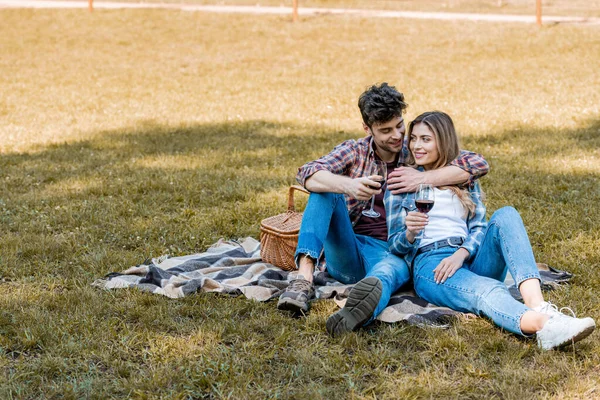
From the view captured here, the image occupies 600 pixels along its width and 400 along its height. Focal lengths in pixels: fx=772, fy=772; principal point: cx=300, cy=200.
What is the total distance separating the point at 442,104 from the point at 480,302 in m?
7.56

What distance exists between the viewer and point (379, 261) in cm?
445

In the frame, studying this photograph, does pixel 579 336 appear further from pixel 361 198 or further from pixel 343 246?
pixel 343 246

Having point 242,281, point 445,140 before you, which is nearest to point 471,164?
point 445,140

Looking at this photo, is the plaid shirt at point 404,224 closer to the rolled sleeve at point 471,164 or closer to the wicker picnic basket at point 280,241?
the rolled sleeve at point 471,164

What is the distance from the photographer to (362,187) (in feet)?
13.6

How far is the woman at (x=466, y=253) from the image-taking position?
12.1 ft

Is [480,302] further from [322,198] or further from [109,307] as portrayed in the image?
[109,307]

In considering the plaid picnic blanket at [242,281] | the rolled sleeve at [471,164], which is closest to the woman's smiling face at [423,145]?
→ the rolled sleeve at [471,164]

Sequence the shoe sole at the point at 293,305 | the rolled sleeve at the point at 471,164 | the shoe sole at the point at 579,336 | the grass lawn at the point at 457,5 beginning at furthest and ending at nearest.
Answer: the grass lawn at the point at 457,5 → the rolled sleeve at the point at 471,164 → the shoe sole at the point at 293,305 → the shoe sole at the point at 579,336

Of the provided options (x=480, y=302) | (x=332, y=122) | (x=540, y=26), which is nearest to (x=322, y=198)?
(x=480, y=302)

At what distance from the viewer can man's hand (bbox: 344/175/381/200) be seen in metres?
4.12

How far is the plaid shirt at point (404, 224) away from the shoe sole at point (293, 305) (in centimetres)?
61

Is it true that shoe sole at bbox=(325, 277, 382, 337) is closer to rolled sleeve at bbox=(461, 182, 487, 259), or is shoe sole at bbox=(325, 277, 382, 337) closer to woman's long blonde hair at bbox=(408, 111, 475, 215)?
rolled sleeve at bbox=(461, 182, 487, 259)

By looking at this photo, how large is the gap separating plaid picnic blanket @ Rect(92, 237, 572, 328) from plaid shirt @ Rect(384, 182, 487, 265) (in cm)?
28
